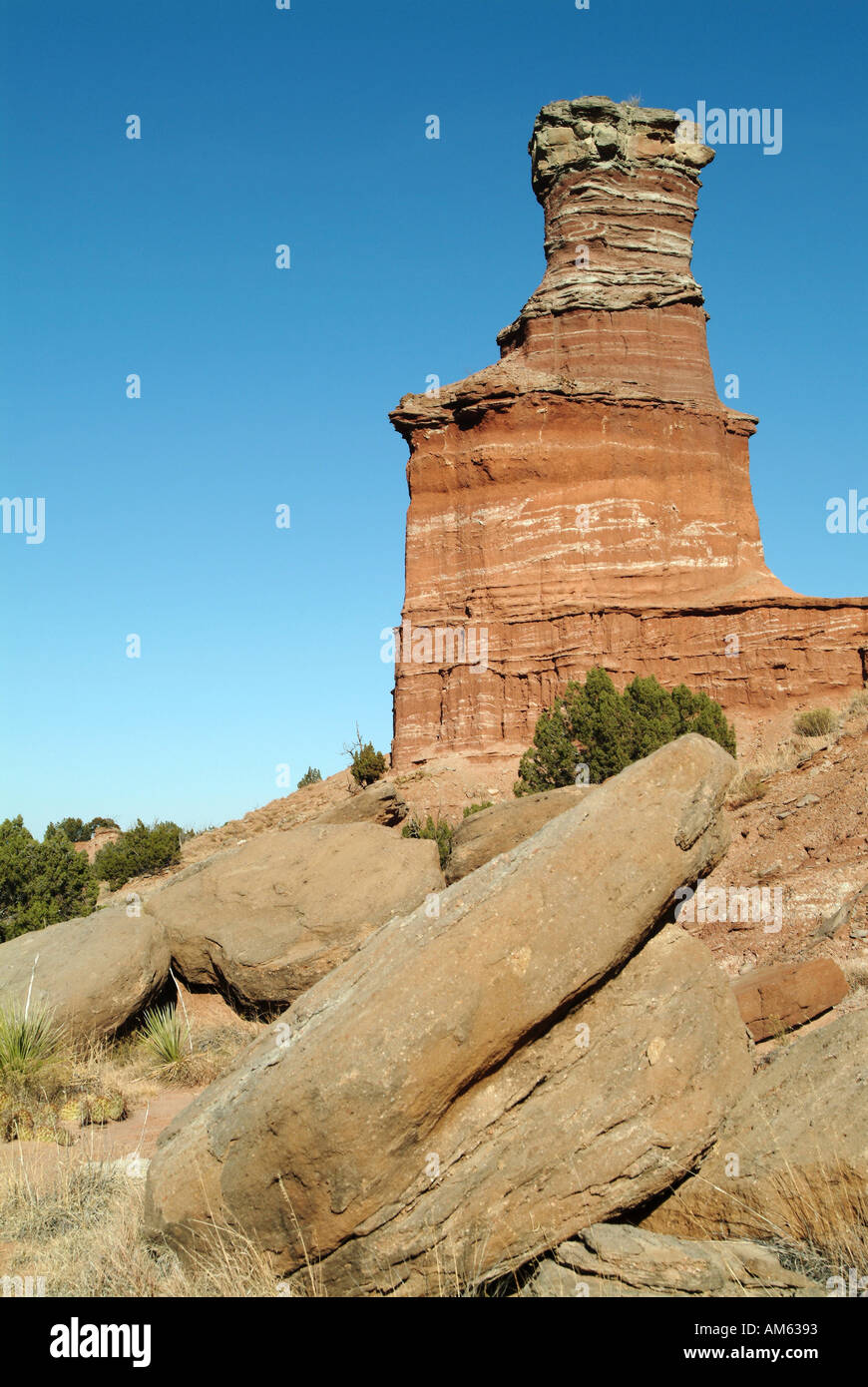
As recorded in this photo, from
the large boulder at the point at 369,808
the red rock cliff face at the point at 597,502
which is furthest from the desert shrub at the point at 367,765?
the large boulder at the point at 369,808

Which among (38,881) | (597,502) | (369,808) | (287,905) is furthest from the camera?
(597,502)

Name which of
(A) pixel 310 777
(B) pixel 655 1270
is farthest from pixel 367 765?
(B) pixel 655 1270

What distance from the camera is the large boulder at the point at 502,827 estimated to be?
39.8 ft

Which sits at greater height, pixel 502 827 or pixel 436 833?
pixel 502 827

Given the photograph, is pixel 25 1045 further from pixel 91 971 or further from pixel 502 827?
Answer: pixel 502 827

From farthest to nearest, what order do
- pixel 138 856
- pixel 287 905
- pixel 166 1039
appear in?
pixel 138 856 < pixel 287 905 < pixel 166 1039

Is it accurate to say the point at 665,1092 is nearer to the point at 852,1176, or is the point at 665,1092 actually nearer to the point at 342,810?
the point at 852,1176

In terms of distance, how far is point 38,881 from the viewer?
2045 cm

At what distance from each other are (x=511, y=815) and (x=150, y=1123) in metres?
5.96

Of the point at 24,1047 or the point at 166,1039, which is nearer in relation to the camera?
the point at 24,1047

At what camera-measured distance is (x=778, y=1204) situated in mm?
5270

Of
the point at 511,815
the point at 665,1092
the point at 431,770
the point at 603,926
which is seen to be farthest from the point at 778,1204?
the point at 431,770

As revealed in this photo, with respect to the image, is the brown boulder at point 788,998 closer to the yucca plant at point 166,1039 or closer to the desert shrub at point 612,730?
the yucca plant at point 166,1039

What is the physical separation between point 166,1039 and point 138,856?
24.7 meters
